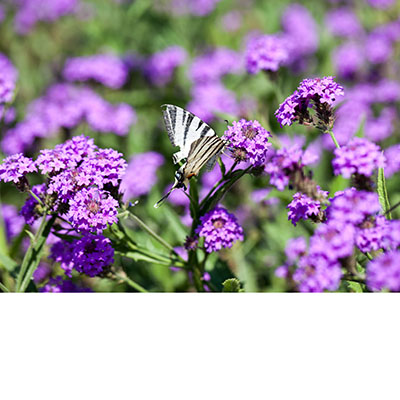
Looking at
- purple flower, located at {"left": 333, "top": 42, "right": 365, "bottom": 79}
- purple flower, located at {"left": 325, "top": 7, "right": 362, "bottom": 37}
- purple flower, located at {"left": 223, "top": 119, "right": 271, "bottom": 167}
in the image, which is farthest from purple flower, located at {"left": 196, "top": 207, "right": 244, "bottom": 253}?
purple flower, located at {"left": 325, "top": 7, "right": 362, "bottom": 37}

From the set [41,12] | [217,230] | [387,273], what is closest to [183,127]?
[217,230]

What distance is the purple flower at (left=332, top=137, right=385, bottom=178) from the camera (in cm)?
145

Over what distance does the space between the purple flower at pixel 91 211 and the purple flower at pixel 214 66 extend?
9.92 feet

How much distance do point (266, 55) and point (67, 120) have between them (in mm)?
1619

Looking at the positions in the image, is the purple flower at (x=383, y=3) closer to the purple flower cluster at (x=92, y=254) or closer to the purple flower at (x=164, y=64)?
the purple flower at (x=164, y=64)

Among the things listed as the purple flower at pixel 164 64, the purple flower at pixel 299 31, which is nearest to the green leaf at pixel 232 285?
the purple flower at pixel 164 64

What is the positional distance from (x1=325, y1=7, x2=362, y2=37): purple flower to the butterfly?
4.15m

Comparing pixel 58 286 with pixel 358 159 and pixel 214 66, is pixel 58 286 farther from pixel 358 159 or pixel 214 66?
pixel 214 66

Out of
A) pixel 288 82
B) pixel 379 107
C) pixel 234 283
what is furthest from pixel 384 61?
pixel 234 283

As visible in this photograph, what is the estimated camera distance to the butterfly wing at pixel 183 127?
183cm

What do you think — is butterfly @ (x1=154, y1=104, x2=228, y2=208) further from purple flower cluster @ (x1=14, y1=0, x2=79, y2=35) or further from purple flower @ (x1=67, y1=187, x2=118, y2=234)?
purple flower cluster @ (x1=14, y1=0, x2=79, y2=35)

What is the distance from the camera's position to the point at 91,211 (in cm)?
171
